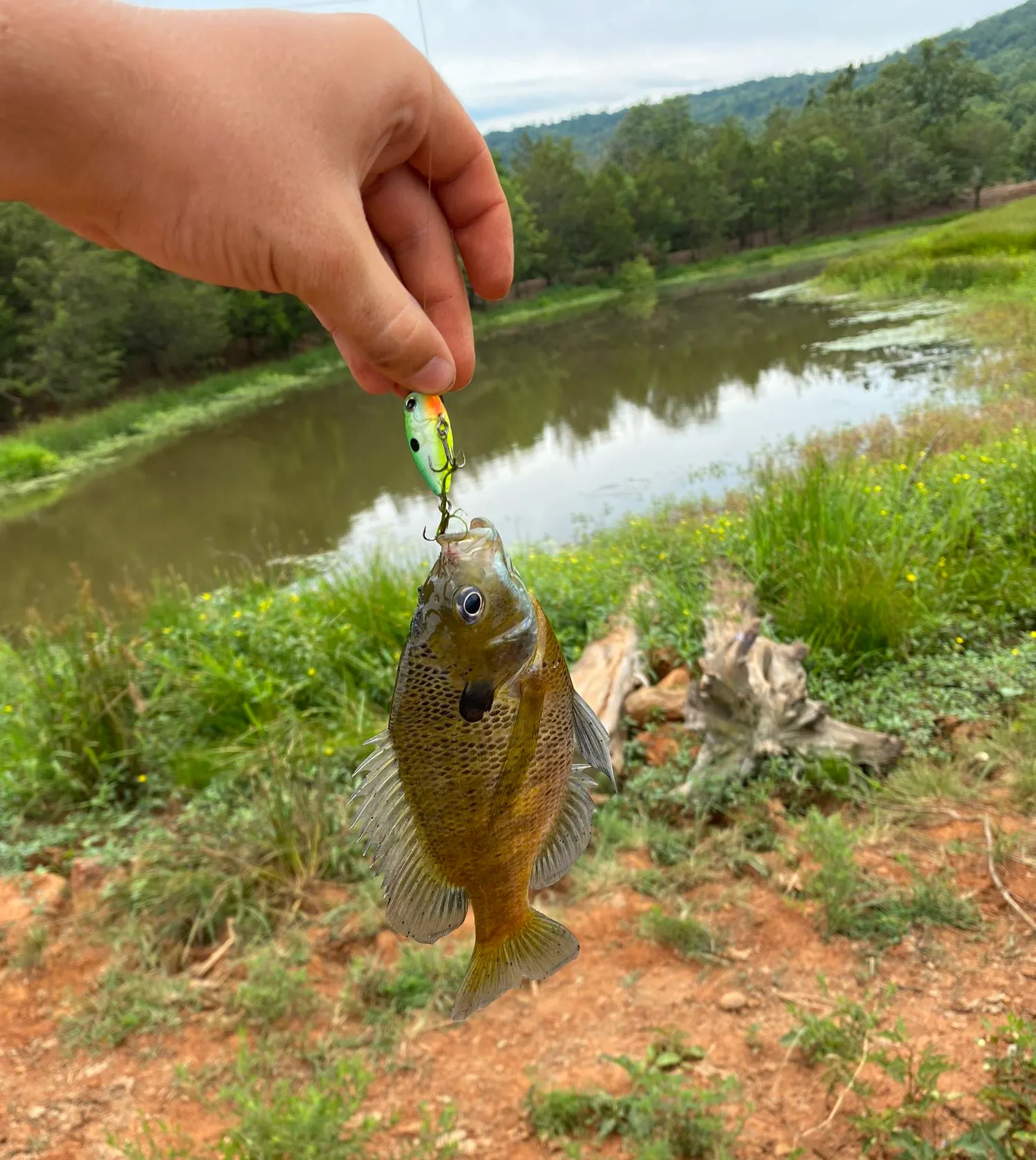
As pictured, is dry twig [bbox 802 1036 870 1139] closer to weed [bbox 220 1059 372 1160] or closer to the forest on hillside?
weed [bbox 220 1059 372 1160]

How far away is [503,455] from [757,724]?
11069 millimetres

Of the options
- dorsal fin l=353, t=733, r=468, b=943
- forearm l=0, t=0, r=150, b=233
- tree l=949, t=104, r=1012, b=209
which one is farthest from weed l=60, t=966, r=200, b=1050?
tree l=949, t=104, r=1012, b=209

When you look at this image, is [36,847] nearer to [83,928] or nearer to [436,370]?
[83,928]

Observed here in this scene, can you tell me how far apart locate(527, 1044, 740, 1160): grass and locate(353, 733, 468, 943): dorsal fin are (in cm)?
199

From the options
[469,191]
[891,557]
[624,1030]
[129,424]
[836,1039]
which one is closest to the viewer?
[469,191]

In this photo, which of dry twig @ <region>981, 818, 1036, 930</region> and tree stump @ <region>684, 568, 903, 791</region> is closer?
dry twig @ <region>981, 818, 1036, 930</region>

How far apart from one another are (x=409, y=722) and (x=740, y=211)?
57.0m

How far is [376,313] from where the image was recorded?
57.2 inches

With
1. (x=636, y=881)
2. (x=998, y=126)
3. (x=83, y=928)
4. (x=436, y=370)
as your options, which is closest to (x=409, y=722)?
(x=436, y=370)

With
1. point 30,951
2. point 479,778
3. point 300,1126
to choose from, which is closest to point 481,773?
point 479,778

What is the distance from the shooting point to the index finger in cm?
167

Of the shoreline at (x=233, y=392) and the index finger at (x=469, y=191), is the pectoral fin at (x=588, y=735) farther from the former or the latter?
the shoreline at (x=233, y=392)

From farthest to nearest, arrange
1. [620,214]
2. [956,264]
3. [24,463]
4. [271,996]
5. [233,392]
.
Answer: [620,214]
[233,392]
[956,264]
[24,463]
[271,996]

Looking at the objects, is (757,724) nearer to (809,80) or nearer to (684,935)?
(684,935)
